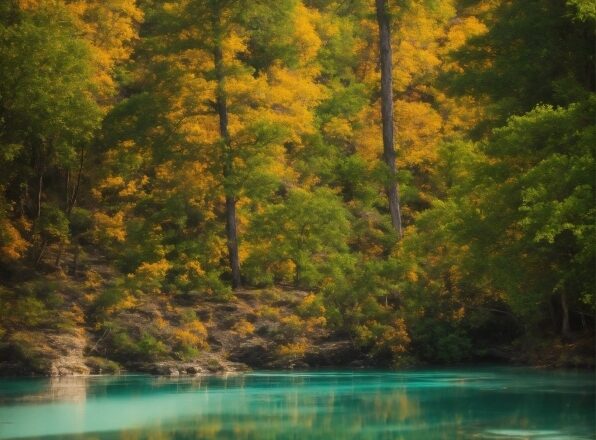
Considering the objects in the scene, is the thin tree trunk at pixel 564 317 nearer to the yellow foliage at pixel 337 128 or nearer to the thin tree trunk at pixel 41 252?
the yellow foliage at pixel 337 128

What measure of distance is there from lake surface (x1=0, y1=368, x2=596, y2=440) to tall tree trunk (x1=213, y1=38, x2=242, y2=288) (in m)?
6.20

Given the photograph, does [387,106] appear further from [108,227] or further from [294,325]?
[108,227]

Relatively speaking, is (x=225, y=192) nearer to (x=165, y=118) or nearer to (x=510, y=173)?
(x=165, y=118)

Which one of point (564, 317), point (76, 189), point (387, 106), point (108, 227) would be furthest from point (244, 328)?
point (564, 317)

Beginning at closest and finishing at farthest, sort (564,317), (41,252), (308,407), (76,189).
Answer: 1. (308,407)
2. (564,317)
3. (41,252)
4. (76,189)

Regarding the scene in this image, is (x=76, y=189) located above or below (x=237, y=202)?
above

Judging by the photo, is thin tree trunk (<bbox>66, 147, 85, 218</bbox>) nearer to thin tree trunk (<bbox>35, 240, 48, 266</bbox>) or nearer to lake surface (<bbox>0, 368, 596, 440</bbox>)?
thin tree trunk (<bbox>35, 240, 48, 266</bbox>)

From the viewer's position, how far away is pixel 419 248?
84.1 ft

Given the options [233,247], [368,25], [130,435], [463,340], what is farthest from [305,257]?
[130,435]

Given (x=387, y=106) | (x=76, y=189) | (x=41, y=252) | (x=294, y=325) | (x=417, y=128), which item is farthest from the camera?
(x=417, y=128)

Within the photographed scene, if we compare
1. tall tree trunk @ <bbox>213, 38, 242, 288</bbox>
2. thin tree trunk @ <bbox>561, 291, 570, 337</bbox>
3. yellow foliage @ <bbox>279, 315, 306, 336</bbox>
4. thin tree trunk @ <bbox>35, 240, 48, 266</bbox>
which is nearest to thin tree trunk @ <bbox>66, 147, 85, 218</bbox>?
thin tree trunk @ <bbox>35, 240, 48, 266</bbox>

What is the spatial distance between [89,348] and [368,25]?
59.2 feet

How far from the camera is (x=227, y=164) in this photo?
92.7ft

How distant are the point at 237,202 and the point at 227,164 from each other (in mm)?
3154
